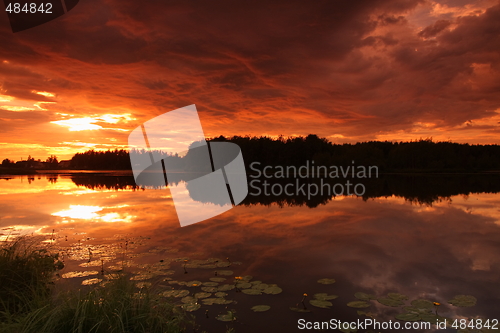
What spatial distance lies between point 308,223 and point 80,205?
43.3 feet

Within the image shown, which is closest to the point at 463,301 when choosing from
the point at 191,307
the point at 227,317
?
the point at 227,317

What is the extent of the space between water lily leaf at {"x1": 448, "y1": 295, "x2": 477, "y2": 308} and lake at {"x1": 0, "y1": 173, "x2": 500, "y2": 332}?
0.31 feet

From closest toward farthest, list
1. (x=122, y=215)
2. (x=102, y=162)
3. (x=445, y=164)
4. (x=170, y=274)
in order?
(x=170, y=274) < (x=122, y=215) < (x=445, y=164) < (x=102, y=162)

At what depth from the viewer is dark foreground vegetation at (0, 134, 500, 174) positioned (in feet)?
220

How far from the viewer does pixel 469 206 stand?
18.0 meters

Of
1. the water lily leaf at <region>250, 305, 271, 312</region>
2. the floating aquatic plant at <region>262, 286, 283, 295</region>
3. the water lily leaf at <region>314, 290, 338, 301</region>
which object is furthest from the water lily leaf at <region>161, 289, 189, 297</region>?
the water lily leaf at <region>314, 290, 338, 301</region>

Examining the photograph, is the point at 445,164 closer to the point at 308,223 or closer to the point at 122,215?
the point at 308,223

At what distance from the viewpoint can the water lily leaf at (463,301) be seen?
555cm

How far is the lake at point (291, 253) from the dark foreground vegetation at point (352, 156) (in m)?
54.2

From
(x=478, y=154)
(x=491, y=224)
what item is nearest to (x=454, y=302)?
(x=491, y=224)

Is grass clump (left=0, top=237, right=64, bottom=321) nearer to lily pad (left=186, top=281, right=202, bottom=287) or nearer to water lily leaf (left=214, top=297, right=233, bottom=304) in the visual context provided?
lily pad (left=186, top=281, right=202, bottom=287)

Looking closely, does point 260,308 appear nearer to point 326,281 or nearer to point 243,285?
point 243,285

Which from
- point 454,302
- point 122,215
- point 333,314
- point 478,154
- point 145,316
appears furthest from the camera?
point 478,154

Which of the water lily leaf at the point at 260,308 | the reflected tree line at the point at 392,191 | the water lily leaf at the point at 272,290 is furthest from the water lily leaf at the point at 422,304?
the reflected tree line at the point at 392,191
